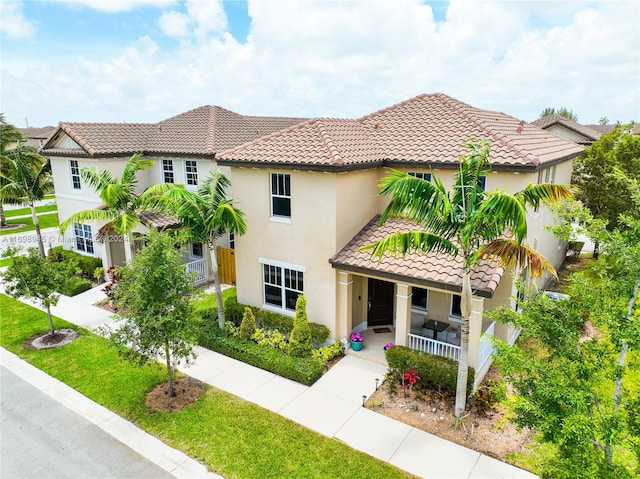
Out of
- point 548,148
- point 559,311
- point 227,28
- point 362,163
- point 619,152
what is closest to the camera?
point 559,311

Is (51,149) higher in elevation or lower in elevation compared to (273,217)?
higher

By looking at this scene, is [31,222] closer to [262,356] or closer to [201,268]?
[201,268]

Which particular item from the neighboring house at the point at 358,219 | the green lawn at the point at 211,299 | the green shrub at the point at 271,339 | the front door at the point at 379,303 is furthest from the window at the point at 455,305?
the green lawn at the point at 211,299

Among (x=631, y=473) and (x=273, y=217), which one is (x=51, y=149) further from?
(x=631, y=473)

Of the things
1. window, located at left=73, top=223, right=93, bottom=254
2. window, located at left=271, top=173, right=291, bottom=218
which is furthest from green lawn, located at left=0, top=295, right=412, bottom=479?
window, located at left=73, top=223, right=93, bottom=254

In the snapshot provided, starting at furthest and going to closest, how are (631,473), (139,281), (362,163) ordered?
(362,163)
(139,281)
(631,473)

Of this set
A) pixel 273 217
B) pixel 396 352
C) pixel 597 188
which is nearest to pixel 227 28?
pixel 273 217

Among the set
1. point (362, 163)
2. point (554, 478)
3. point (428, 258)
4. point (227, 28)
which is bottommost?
point (554, 478)

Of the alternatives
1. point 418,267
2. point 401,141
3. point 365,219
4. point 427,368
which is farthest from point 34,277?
point 401,141
